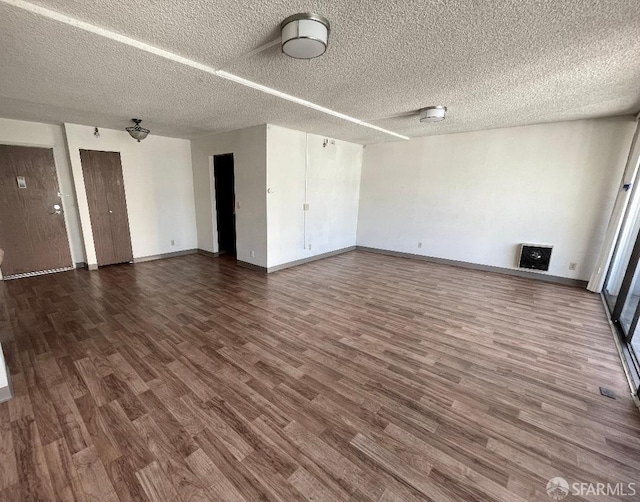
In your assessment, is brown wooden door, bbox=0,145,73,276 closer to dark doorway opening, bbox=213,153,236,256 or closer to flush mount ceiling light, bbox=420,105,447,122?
dark doorway opening, bbox=213,153,236,256

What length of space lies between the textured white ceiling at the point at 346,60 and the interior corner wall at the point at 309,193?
106 centimetres

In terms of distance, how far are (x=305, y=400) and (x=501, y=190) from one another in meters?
5.02

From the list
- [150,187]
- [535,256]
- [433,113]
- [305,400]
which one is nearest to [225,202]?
[150,187]

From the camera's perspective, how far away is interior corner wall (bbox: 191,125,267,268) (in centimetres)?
454

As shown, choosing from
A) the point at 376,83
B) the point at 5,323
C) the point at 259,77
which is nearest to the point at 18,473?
the point at 5,323

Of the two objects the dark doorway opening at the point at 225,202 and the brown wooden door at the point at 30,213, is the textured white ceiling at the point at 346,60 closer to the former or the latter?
the brown wooden door at the point at 30,213

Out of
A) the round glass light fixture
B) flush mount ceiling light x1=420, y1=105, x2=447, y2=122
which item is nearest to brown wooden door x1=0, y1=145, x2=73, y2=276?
the round glass light fixture

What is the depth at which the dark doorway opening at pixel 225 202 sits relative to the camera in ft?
19.2

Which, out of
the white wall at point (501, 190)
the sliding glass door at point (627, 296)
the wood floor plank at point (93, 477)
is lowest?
the wood floor plank at point (93, 477)

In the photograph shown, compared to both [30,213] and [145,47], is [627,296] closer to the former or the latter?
[145,47]

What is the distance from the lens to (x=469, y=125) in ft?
14.6

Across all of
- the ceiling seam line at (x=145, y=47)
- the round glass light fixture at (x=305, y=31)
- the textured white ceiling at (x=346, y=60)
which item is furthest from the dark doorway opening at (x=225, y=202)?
the round glass light fixture at (x=305, y=31)

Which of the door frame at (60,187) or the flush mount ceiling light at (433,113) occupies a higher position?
the flush mount ceiling light at (433,113)

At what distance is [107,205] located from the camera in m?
4.98
